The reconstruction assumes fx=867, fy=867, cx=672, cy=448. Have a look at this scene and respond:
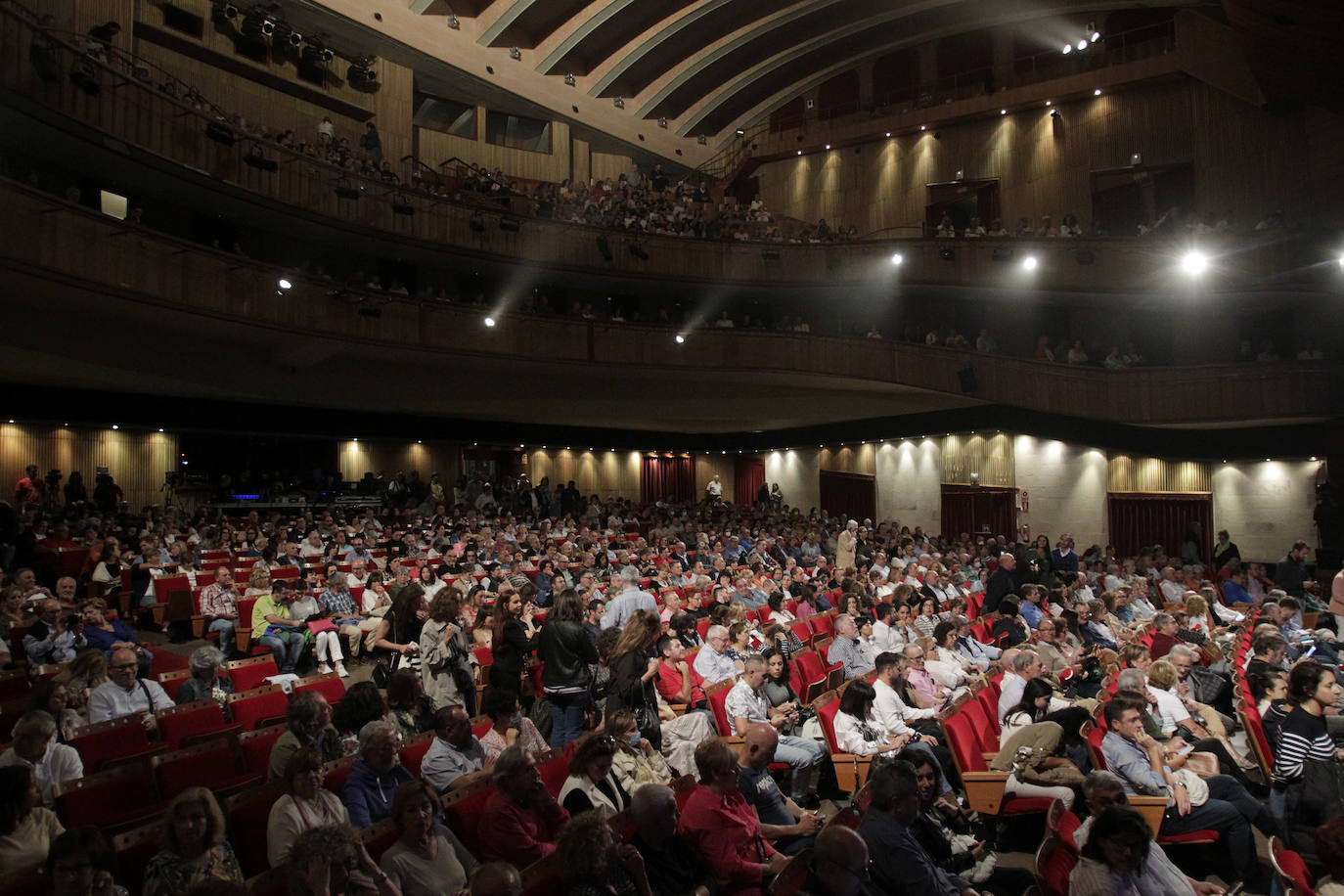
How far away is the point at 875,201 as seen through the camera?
70.8 feet

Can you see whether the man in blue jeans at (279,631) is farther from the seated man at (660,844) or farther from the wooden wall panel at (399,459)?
the wooden wall panel at (399,459)

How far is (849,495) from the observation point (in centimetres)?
2083

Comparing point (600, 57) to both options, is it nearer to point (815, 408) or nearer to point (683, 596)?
point (815, 408)

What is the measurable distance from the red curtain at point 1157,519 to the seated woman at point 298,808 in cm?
1582

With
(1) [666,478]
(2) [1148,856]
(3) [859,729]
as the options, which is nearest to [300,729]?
(3) [859,729]

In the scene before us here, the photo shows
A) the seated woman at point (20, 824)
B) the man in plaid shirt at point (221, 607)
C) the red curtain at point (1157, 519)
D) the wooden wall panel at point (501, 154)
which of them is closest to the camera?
the seated woman at point (20, 824)

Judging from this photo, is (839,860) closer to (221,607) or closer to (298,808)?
(298,808)

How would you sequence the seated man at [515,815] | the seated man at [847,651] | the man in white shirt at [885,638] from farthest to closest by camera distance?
the man in white shirt at [885,638]
the seated man at [847,651]
the seated man at [515,815]

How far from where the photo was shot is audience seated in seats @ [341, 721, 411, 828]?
362cm

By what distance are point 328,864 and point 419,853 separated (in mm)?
473

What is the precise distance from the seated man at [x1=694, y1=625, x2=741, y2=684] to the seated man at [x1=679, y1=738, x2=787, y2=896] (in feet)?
8.91

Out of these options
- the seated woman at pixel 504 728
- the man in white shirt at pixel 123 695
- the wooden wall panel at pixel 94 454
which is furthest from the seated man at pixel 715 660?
the wooden wall panel at pixel 94 454

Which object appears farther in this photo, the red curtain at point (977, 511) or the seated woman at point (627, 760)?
the red curtain at point (977, 511)

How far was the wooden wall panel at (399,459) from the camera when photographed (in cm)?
1912
